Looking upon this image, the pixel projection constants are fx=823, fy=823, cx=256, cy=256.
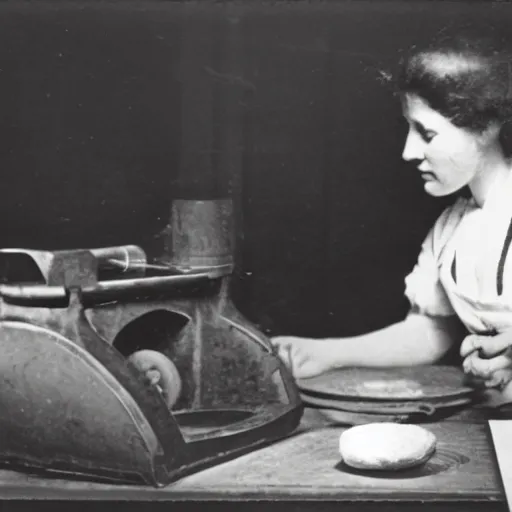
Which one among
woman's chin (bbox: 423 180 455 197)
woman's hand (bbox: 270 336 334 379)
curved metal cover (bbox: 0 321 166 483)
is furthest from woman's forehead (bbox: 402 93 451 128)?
curved metal cover (bbox: 0 321 166 483)

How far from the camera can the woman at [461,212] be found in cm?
166

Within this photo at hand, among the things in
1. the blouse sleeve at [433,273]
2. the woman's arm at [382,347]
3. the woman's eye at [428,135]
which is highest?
the woman's eye at [428,135]

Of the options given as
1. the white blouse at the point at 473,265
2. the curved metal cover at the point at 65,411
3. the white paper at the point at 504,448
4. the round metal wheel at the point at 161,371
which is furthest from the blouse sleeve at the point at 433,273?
the curved metal cover at the point at 65,411

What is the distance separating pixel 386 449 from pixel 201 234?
568 mm

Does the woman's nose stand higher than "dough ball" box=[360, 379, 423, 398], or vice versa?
the woman's nose

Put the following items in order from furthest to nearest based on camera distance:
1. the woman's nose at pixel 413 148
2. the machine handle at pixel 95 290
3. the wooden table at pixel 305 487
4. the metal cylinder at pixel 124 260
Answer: the woman's nose at pixel 413 148 < the metal cylinder at pixel 124 260 < the machine handle at pixel 95 290 < the wooden table at pixel 305 487

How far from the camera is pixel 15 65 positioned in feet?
6.05

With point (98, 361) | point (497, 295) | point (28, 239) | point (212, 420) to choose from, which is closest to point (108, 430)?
point (98, 361)

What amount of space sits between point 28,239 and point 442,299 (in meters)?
0.94

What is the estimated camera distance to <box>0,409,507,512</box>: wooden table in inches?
50.1

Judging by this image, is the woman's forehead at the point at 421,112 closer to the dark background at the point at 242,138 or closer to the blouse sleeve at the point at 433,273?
the dark background at the point at 242,138

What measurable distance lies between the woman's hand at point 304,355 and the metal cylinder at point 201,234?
27 cm

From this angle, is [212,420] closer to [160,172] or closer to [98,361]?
[98,361]

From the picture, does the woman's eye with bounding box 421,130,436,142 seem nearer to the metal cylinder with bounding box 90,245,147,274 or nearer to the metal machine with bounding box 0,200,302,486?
the metal machine with bounding box 0,200,302,486
